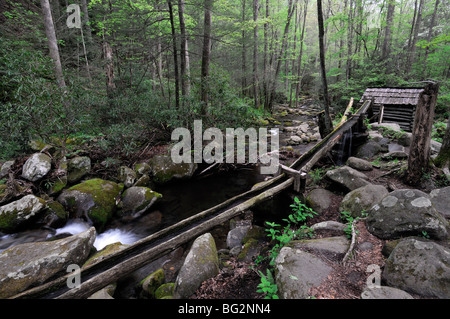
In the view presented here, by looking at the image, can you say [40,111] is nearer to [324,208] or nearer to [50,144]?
[50,144]

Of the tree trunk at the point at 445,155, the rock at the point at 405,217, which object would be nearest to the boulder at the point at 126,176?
the rock at the point at 405,217

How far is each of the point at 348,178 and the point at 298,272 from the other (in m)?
3.46

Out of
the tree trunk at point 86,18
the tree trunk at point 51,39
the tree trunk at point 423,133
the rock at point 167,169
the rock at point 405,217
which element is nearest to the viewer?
the rock at point 405,217

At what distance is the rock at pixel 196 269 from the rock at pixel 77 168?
223 inches

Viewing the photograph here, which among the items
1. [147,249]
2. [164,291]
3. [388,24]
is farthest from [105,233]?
[388,24]

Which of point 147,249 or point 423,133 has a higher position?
point 423,133

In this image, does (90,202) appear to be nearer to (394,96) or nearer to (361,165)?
(361,165)

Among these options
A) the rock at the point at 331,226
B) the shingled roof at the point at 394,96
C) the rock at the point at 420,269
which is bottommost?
the rock at the point at 331,226

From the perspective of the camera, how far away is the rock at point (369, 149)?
7.11 m

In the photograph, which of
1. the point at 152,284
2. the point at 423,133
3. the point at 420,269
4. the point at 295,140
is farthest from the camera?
the point at 295,140

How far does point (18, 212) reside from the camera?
5207mm

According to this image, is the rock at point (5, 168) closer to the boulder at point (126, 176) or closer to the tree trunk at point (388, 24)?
the boulder at point (126, 176)

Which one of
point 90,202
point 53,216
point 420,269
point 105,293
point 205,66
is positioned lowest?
point 53,216

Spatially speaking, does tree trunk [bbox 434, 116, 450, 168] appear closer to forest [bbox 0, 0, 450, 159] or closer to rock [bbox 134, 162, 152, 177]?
forest [bbox 0, 0, 450, 159]
